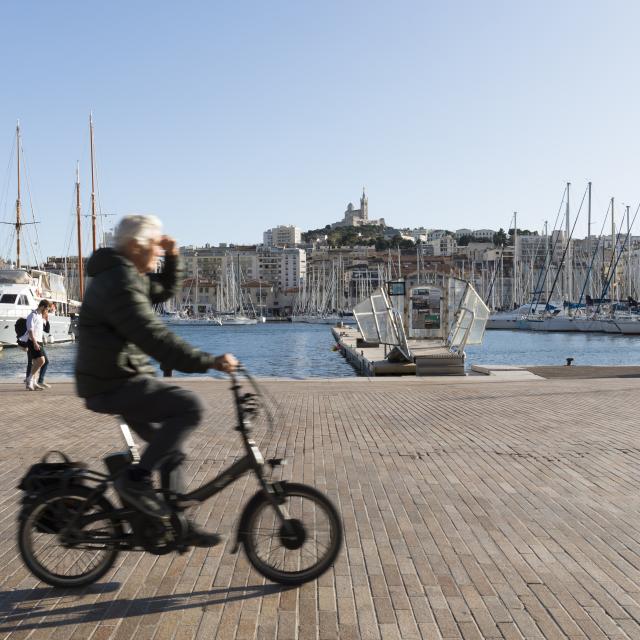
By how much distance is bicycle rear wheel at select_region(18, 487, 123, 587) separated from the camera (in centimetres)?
425

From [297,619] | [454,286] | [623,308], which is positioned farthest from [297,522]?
[623,308]

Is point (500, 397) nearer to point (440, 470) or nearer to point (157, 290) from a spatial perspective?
point (440, 470)

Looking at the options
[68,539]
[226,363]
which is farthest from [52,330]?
[226,363]

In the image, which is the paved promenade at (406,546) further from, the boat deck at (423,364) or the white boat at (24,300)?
the white boat at (24,300)

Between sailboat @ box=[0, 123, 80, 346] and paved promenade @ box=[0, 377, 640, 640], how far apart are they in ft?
130

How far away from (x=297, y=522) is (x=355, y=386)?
11.6 m

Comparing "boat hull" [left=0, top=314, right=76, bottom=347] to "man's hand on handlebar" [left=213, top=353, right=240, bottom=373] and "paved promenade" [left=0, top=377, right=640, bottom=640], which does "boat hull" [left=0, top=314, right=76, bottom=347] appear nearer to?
"paved promenade" [left=0, top=377, right=640, bottom=640]

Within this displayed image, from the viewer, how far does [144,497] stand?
4129 mm

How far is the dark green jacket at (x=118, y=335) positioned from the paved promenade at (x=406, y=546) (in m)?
1.18

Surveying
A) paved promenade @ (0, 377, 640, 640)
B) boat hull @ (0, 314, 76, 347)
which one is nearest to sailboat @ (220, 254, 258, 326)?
boat hull @ (0, 314, 76, 347)

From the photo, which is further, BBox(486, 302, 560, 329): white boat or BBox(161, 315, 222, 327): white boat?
BBox(161, 315, 222, 327): white boat

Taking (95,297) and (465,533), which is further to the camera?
(465,533)

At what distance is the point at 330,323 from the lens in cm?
11456

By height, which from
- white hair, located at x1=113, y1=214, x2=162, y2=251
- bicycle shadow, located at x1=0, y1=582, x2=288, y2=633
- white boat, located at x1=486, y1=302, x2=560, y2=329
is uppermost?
white hair, located at x1=113, y1=214, x2=162, y2=251
